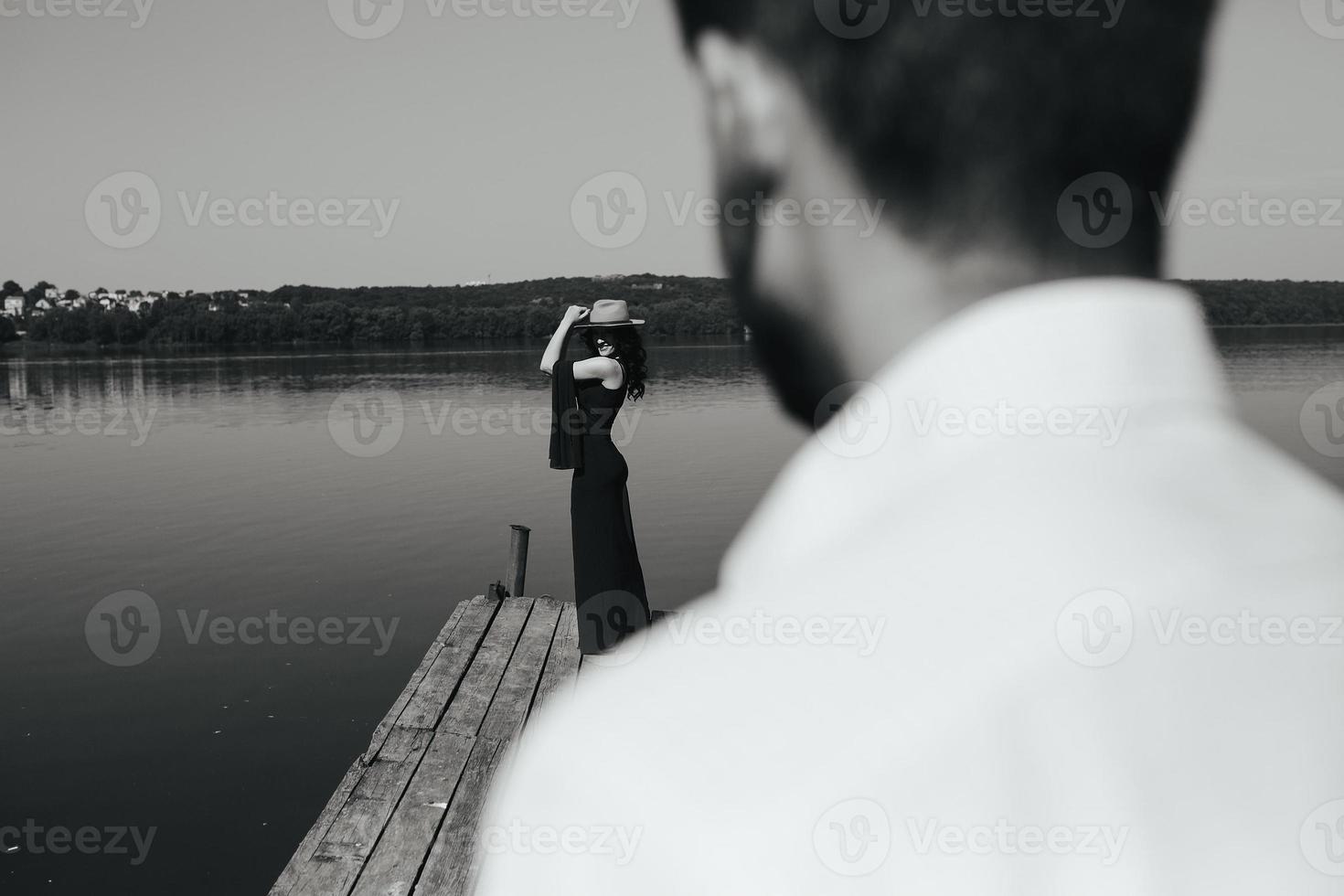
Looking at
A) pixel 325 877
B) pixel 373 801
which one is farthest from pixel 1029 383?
pixel 373 801

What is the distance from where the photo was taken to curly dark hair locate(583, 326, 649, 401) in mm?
6410

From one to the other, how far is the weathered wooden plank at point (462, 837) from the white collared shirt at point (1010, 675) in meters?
3.63

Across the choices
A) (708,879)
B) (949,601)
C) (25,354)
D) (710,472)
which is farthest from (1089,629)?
(25,354)

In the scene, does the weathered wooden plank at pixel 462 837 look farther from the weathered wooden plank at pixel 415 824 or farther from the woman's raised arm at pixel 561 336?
the woman's raised arm at pixel 561 336

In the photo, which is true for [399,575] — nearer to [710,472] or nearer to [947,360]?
[710,472]

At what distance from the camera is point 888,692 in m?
0.47

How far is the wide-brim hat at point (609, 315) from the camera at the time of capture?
630 cm

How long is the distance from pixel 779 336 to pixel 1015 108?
21 centimetres

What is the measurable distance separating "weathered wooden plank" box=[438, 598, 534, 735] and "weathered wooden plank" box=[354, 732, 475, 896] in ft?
1.14

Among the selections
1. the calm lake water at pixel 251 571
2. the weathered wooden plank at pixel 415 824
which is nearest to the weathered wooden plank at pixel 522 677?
the weathered wooden plank at pixel 415 824

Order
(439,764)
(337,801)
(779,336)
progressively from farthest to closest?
(439,764), (337,801), (779,336)

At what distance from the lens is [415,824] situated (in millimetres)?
4555

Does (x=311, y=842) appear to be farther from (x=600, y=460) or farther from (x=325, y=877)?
(x=600, y=460)

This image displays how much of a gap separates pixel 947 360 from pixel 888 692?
0.18m
